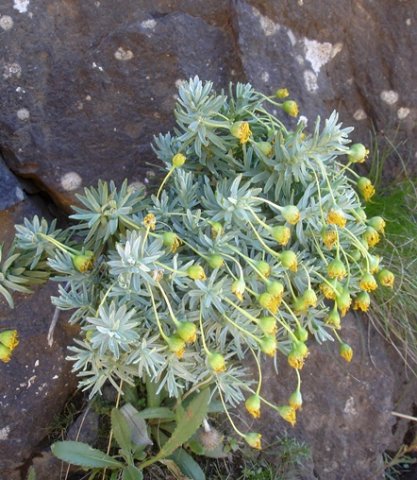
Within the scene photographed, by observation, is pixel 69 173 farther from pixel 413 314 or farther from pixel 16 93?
pixel 413 314

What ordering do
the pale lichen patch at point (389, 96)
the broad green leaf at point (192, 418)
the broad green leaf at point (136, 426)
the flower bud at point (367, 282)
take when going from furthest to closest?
the pale lichen patch at point (389, 96) → the broad green leaf at point (136, 426) → the broad green leaf at point (192, 418) → the flower bud at point (367, 282)

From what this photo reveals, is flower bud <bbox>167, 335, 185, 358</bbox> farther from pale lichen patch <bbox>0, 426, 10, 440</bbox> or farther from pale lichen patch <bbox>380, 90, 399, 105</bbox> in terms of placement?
pale lichen patch <bbox>380, 90, 399, 105</bbox>

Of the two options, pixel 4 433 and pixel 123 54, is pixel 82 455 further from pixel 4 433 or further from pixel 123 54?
pixel 123 54

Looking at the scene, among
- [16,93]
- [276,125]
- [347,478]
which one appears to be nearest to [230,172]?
[276,125]

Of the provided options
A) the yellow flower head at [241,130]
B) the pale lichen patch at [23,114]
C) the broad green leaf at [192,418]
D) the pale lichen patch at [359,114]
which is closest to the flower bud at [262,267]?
the yellow flower head at [241,130]

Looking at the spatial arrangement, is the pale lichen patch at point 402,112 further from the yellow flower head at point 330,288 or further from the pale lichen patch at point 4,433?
the pale lichen patch at point 4,433

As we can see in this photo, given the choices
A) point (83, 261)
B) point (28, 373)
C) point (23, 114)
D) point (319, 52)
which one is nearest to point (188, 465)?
point (28, 373)
